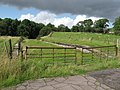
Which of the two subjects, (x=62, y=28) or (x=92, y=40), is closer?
(x=92, y=40)

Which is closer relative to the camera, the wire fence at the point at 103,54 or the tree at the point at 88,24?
the wire fence at the point at 103,54

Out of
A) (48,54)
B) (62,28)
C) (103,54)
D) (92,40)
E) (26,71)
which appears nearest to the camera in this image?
(26,71)

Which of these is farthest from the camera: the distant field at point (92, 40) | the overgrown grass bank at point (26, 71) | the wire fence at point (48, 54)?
the distant field at point (92, 40)

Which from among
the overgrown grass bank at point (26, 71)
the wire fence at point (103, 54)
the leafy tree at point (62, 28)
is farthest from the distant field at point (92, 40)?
the leafy tree at point (62, 28)

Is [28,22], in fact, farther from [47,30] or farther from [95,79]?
[95,79]

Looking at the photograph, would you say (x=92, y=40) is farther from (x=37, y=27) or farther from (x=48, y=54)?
(x=37, y=27)

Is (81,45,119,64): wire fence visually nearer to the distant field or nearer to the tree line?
the distant field

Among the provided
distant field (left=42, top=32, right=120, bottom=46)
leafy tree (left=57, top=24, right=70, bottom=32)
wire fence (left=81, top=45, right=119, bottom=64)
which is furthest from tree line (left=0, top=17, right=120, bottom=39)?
wire fence (left=81, top=45, right=119, bottom=64)

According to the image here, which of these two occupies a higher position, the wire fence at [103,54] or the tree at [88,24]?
the tree at [88,24]

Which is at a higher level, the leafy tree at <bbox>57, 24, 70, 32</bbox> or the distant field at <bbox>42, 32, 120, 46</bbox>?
the leafy tree at <bbox>57, 24, 70, 32</bbox>

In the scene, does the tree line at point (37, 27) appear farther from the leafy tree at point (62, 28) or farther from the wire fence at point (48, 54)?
the wire fence at point (48, 54)

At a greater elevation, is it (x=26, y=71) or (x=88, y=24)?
(x=88, y=24)

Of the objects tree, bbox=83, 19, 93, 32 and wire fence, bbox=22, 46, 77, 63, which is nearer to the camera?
wire fence, bbox=22, 46, 77, 63

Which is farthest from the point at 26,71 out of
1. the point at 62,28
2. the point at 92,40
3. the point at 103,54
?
the point at 62,28
